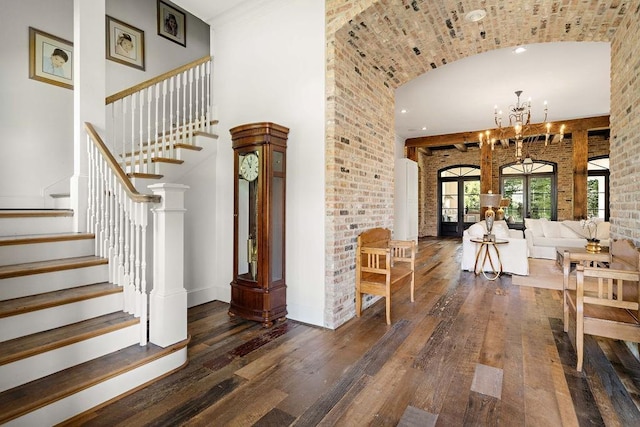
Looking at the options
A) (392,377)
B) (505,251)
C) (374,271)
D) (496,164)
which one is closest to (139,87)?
(374,271)

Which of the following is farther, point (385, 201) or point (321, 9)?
point (385, 201)

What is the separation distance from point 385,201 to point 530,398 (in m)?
2.60

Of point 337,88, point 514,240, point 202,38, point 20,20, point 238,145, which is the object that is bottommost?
point 514,240

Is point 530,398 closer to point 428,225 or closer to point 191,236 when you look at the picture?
point 191,236

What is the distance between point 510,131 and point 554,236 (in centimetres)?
296

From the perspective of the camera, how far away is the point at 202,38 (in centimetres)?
543

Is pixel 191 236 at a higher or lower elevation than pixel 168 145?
lower

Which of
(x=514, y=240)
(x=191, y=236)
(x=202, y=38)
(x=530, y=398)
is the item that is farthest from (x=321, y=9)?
(x=514, y=240)

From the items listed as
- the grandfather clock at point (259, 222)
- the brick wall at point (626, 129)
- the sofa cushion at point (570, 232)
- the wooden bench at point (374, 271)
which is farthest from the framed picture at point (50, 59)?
the sofa cushion at point (570, 232)

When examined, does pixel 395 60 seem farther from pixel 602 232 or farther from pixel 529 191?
pixel 529 191

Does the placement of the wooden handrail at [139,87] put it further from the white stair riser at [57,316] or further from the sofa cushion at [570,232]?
the sofa cushion at [570,232]

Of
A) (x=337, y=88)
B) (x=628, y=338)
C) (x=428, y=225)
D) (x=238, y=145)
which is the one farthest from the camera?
(x=428, y=225)

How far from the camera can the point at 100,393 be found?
1.86 m

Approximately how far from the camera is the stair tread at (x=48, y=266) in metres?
2.16
